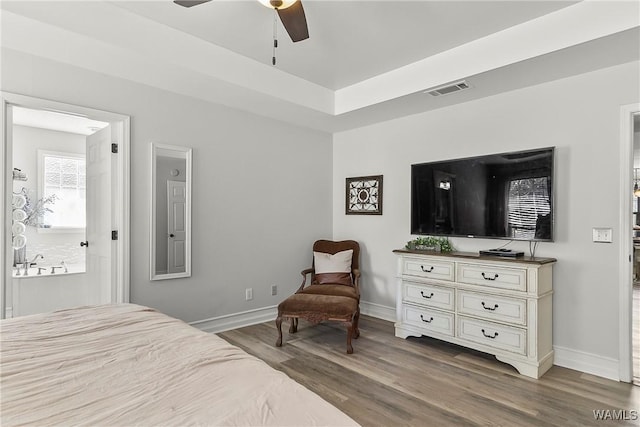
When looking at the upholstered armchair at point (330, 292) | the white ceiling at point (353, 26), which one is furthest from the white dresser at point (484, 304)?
the white ceiling at point (353, 26)

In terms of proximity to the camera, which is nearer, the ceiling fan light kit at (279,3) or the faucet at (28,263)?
the ceiling fan light kit at (279,3)

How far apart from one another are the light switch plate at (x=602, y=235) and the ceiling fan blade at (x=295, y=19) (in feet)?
9.10

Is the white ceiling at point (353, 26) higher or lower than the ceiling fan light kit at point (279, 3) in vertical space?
higher

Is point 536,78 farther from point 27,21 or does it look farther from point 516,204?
point 27,21

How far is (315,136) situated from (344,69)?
4.45 ft

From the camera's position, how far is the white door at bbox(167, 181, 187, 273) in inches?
139

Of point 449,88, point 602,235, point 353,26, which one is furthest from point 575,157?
point 353,26

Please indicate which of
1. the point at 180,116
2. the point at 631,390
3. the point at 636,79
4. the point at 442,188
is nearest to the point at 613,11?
the point at 636,79

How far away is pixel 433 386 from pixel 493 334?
2.61ft

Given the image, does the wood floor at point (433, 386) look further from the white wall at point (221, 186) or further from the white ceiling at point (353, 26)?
the white ceiling at point (353, 26)

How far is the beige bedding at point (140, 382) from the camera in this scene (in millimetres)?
1021

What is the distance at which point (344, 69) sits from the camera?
142 inches

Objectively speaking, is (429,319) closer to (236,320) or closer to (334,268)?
(334,268)

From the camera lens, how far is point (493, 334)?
3.03 metres
